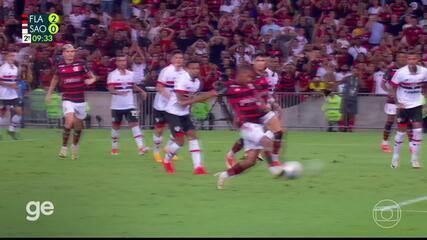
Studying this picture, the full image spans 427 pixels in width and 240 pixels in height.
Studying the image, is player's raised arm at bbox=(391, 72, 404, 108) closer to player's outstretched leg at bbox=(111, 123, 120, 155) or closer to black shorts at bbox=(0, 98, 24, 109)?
player's outstretched leg at bbox=(111, 123, 120, 155)

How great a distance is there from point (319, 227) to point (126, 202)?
3.12 meters

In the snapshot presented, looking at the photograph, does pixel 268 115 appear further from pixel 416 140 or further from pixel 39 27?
pixel 39 27

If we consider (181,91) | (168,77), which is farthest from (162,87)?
(181,91)

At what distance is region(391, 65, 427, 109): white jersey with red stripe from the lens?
1859cm

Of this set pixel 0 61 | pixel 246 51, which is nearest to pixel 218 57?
pixel 246 51

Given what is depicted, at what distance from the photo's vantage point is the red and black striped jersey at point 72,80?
2012 cm

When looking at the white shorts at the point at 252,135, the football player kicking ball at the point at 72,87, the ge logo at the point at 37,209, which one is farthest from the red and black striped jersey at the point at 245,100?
the football player kicking ball at the point at 72,87

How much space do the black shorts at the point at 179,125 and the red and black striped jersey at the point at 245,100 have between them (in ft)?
7.93

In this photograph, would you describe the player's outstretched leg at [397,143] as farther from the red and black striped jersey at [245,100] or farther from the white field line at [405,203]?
the red and black striped jersey at [245,100]

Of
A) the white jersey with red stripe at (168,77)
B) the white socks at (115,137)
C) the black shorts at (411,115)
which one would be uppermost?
the white jersey with red stripe at (168,77)

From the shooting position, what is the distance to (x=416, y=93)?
61.2 feet

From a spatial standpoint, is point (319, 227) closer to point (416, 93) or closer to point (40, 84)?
point (416, 93)

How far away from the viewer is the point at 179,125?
17828 millimetres

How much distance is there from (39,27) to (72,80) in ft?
42.0
